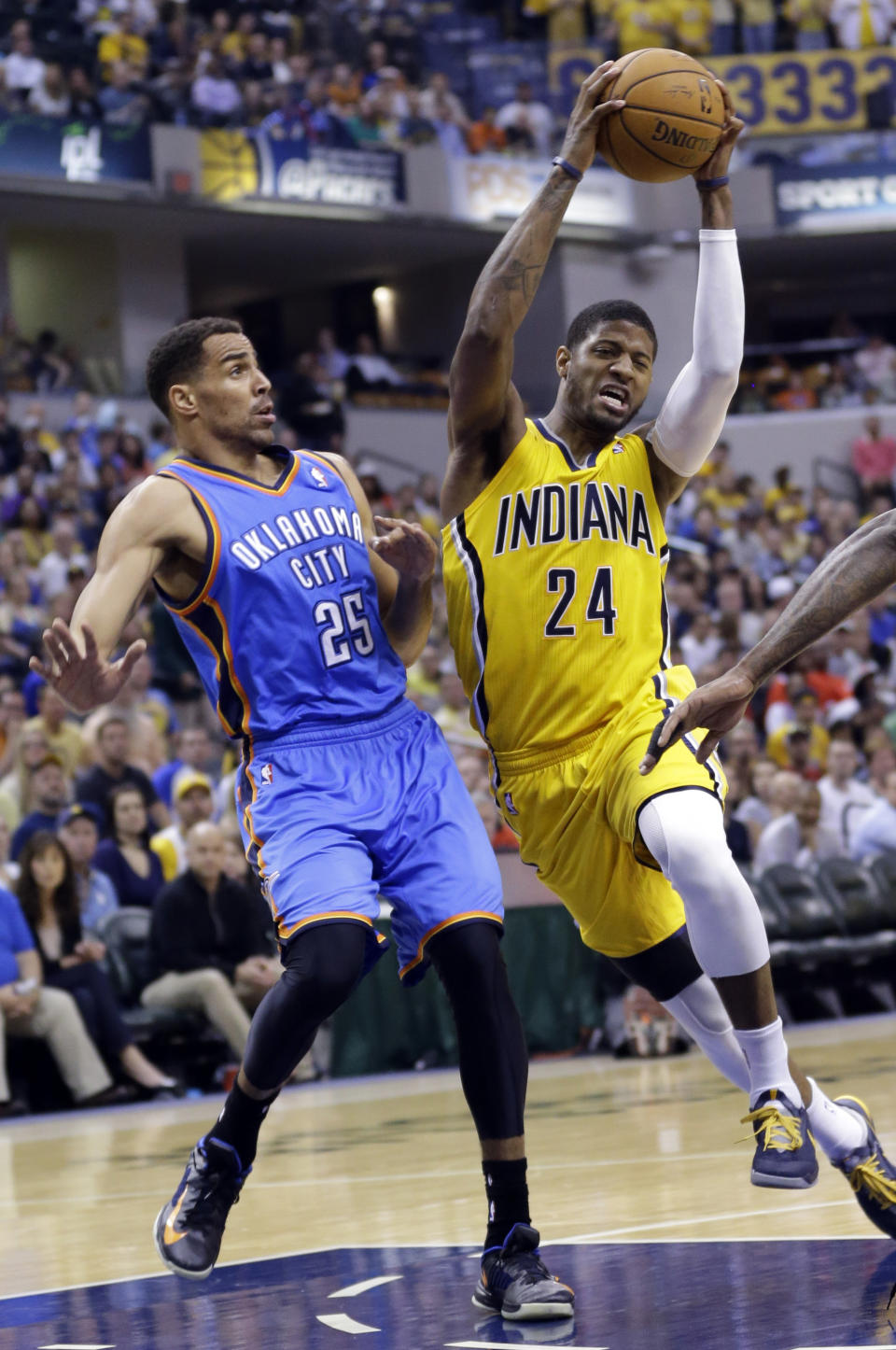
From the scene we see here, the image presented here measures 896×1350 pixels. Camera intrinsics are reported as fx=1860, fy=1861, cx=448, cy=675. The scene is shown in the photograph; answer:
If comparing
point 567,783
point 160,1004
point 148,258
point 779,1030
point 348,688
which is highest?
point 148,258

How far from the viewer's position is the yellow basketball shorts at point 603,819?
4.36m

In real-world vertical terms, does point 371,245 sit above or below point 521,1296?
above

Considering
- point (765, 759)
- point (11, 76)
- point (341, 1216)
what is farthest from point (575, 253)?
point (341, 1216)

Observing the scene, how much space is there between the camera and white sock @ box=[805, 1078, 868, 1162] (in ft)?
13.7

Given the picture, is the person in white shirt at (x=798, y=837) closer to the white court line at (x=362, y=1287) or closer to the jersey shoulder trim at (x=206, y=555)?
the white court line at (x=362, y=1287)

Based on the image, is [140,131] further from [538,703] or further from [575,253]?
[538,703]

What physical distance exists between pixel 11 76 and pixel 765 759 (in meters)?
12.0

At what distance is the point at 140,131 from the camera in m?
20.2

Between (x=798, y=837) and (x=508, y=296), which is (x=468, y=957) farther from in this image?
(x=798, y=837)

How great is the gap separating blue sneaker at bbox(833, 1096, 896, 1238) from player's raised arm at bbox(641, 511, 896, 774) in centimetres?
114

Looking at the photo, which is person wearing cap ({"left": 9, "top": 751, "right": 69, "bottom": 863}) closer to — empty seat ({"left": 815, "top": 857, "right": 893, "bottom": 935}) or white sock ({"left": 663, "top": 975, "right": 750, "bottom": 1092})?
empty seat ({"left": 815, "top": 857, "right": 893, "bottom": 935})

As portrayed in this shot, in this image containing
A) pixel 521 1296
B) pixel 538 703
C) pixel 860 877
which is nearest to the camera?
pixel 521 1296

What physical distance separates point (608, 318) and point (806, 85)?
23451 millimetres

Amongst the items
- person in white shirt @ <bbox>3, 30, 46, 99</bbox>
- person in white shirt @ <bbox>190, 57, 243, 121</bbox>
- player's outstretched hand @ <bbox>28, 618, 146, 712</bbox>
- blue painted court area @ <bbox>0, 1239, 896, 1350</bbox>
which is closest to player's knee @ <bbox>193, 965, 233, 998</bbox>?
blue painted court area @ <bbox>0, 1239, 896, 1350</bbox>
